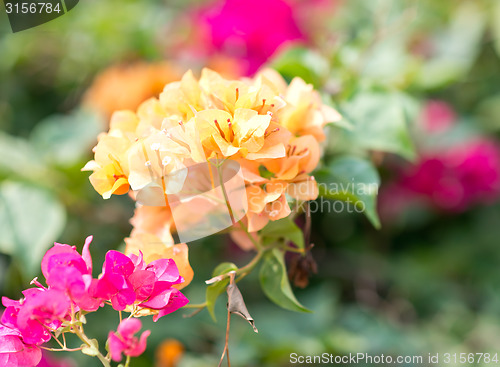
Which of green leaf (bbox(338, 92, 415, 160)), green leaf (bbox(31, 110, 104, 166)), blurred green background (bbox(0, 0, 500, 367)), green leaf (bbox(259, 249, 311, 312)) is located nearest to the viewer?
green leaf (bbox(259, 249, 311, 312))

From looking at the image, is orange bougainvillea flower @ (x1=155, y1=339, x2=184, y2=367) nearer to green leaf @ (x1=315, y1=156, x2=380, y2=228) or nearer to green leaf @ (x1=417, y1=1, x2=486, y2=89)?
green leaf @ (x1=315, y1=156, x2=380, y2=228)

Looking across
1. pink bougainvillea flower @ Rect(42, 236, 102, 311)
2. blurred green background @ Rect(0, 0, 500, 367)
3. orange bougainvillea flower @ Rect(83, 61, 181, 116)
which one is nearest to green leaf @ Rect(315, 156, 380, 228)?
blurred green background @ Rect(0, 0, 500, 367)

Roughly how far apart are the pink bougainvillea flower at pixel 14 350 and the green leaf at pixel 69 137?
534 millimetres

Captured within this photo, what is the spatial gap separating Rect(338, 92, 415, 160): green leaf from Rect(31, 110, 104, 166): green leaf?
50 centimetres

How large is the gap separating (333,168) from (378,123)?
11 centimetres

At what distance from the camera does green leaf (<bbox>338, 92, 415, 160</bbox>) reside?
0.67 metres

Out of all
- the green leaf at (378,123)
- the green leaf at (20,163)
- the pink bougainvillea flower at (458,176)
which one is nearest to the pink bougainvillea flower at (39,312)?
the green leaf at (378,123)

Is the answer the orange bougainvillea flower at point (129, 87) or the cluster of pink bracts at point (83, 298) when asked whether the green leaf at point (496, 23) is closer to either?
the orange bougainvillea flower at point (129, 87)

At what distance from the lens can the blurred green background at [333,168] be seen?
31.8 inches

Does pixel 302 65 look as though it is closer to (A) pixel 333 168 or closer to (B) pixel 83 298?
(A) pixel 333 168

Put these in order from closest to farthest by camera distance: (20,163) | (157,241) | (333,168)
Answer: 1. (157,241)
2. (333,168)
3. (20,163)

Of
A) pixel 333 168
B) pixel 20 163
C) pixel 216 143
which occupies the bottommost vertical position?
pixel 20 163

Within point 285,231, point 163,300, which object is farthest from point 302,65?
point 163,300

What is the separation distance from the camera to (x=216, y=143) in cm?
44
